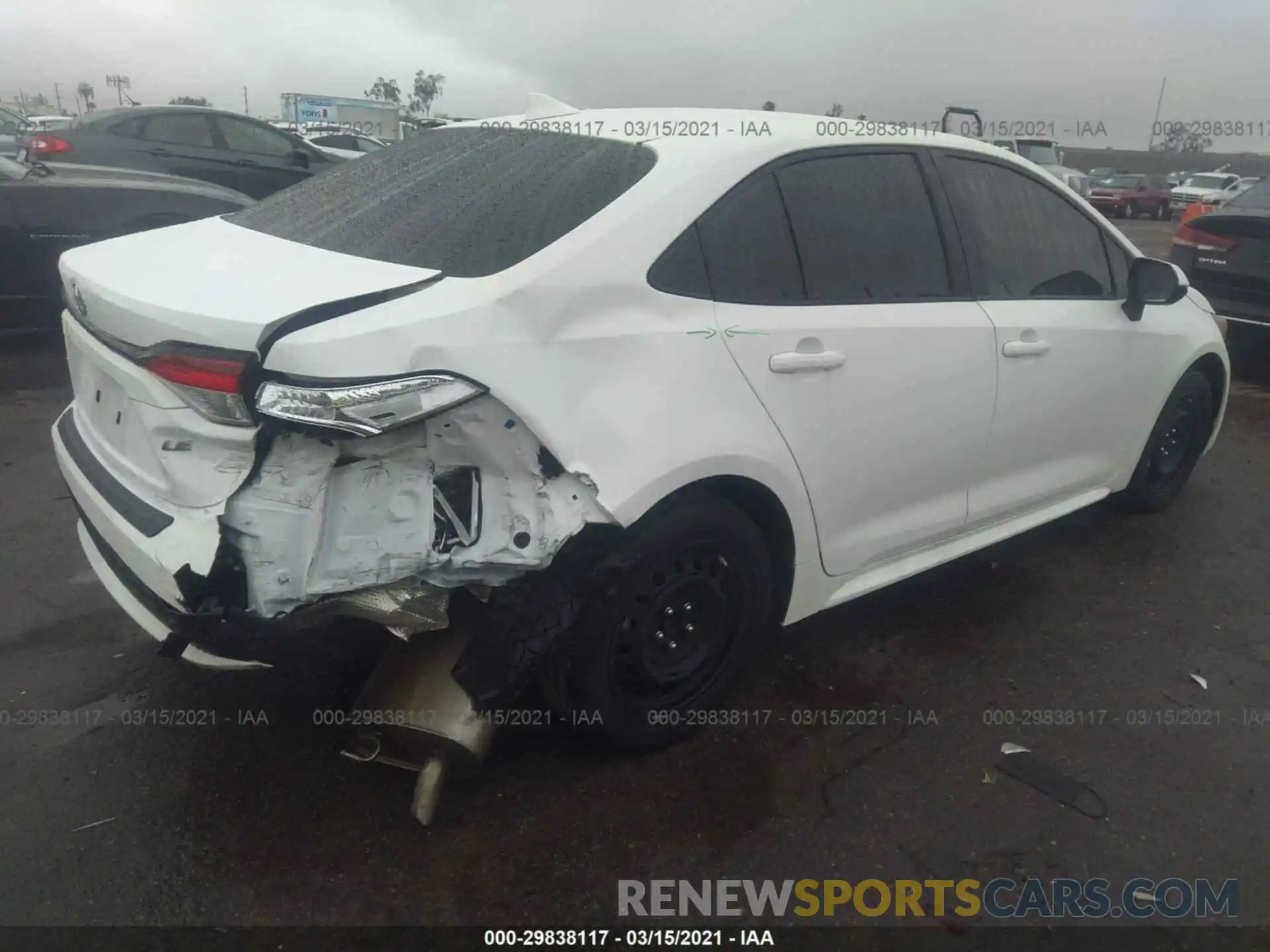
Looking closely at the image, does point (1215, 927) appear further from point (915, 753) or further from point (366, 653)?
point (366, 653)

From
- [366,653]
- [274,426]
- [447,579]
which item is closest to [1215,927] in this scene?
[447,579]

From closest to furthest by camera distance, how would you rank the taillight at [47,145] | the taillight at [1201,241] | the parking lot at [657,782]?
the parking lot at [657,782], the taillight at [1201,241], the taillight at [47,145]

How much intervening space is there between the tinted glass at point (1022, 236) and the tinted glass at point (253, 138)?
8539 mm

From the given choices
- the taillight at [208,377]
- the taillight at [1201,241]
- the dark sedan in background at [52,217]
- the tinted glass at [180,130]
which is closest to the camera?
the taillight at [208,377]

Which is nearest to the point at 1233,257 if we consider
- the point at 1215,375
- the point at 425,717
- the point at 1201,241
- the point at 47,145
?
the point at 1201,241

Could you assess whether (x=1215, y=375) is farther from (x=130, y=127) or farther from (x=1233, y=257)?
(x=130, y=127)

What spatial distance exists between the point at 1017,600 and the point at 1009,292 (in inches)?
48.5

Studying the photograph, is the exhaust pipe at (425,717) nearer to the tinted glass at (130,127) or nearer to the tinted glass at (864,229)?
the tinted glass at (864,229)

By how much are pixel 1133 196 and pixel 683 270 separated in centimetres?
3269

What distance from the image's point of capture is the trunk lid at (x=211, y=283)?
2.12 metres

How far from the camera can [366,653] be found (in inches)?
94.6

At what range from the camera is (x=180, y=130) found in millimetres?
9594

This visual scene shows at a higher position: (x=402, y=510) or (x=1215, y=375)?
(x=402, y=510)

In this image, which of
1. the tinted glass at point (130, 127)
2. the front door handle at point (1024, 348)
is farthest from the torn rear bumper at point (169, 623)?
the tinted glass at point (130, 127)
